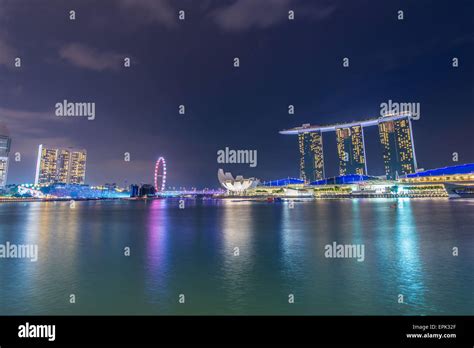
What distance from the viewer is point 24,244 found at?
1046 inches

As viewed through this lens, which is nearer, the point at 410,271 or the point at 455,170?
the point at 410,271

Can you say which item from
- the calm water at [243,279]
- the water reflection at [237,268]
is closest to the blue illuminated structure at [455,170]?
the calm water at [243,279]

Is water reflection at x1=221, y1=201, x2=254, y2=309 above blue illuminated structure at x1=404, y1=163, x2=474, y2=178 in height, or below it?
below

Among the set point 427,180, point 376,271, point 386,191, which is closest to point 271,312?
point 376,271

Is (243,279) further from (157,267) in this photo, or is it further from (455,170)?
(455,170)

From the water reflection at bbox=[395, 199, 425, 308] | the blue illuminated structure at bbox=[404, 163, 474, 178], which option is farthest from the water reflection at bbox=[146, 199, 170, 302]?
the blue illuminated structure at bbox=[404, 163, 474, 178]

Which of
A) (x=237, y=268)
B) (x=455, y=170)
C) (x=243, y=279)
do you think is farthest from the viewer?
(x=455, y=170)

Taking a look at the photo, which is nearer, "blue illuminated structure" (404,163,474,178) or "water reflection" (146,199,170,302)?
"water reflection" (146,199,170,302)

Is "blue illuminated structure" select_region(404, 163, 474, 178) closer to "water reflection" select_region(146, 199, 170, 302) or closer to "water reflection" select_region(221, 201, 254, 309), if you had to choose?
"water reflection" select_region(221, 201, 254, 309)

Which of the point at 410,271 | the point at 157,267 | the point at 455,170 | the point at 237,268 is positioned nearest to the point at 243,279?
the point at 237,268

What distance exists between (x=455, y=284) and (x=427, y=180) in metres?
158

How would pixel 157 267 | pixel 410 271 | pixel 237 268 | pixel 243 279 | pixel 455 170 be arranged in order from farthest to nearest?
pixel 455 170 → pixel 157 267 → pixel 237 268 → pixel 410 271 → pixel 243 279

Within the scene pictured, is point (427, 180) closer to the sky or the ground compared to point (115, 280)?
closer to the sky
